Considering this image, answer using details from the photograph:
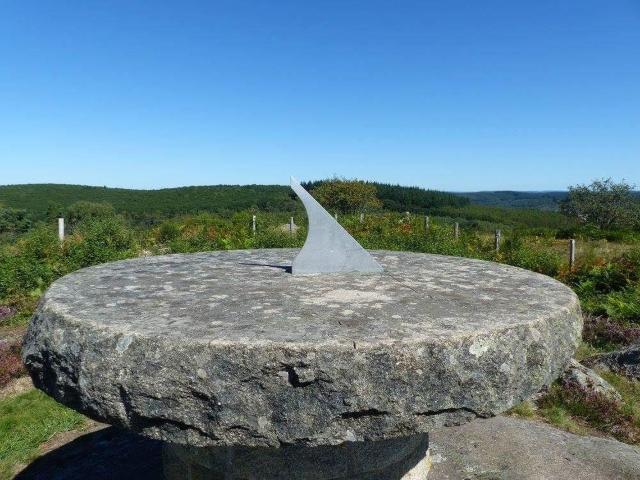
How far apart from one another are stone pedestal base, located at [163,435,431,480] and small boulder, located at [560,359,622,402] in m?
2.77

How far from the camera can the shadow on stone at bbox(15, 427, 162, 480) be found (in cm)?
443

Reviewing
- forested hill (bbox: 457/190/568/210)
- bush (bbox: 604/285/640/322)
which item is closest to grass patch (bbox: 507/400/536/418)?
bush (bbox: 604/285/640/322)

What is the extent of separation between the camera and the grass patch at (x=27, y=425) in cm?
489

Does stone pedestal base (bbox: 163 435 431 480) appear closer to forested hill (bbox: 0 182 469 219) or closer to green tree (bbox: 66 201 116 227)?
green tree (bbox: 66 201 116 227)

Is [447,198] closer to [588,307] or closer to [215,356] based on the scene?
[588,307]

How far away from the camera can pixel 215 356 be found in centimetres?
229

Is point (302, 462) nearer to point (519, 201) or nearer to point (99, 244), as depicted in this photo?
point (99, 244)

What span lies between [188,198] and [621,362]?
1986 inches

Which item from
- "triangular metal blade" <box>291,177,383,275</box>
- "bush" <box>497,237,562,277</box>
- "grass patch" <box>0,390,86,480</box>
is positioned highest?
"triangular metal blade" <box>291,177,383,275</box>

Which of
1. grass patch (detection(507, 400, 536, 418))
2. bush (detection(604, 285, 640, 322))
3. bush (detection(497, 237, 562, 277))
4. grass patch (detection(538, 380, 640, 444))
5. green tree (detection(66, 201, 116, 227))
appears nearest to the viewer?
grass patch (detection(538, 380, 640, 444))

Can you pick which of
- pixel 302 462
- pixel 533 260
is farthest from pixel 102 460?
pixel 533 260

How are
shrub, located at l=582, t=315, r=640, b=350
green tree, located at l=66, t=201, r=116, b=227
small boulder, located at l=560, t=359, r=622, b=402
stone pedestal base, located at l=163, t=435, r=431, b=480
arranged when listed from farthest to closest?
green tree, located at l=66, t=201, r=116, b=227 → shrub, located at l=582, t=315, r=640, b=350 → small boulder, located at l=560, t=359, r=622, b=402 → stone pedestal base, located at l=163, t=435, r=431, b=480

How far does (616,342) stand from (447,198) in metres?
47.0

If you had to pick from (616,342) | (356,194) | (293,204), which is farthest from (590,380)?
(293,204)
